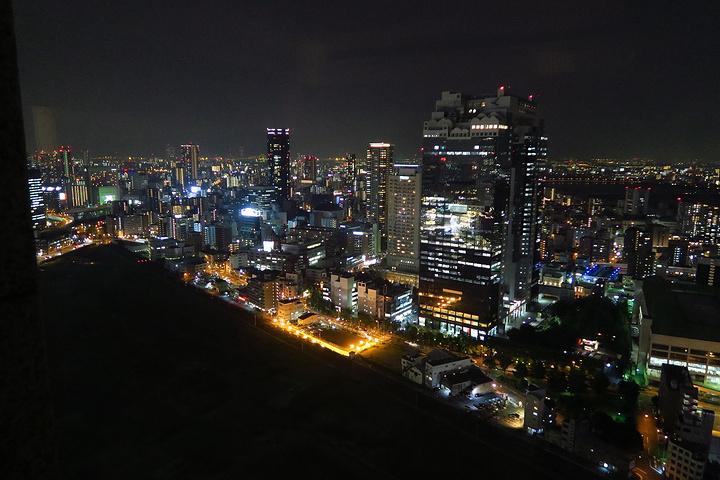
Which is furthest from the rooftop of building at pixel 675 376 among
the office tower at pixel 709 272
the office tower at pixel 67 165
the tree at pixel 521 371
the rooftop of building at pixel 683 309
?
the office tower at pixel 67 165

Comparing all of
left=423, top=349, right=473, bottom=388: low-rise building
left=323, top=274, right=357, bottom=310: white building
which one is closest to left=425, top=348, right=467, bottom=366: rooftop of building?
left=423, top=349, right=473, bottom=388: low-rise building

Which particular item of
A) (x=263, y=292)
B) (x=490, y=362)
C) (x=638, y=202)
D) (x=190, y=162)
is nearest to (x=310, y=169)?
(x=190, y=162)

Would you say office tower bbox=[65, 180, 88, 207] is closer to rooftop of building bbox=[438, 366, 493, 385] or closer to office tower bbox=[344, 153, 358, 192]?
office tower bbox=[344, 153, 358, 192]

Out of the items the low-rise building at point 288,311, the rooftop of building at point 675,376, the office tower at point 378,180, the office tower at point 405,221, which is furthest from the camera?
the office tower at point 378,180

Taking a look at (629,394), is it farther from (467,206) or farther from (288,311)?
(288,311)

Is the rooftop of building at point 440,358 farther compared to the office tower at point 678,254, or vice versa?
the office tower at point 678,254

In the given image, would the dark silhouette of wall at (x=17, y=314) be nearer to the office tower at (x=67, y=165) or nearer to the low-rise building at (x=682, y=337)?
the low-rise building at (x=682, y=337)
